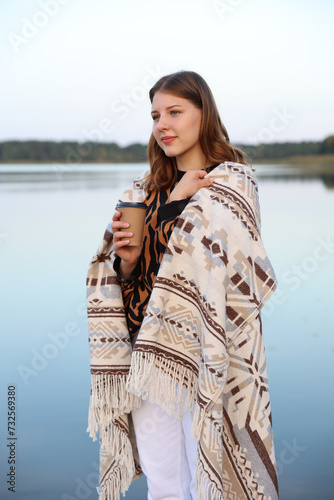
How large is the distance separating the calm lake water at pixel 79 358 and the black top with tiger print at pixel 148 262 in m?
1.02

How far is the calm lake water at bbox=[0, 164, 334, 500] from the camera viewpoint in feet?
9.02

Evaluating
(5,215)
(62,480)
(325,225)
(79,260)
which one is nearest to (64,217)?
(5,215)

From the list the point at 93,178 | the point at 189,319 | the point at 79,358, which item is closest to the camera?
the point at 189,319

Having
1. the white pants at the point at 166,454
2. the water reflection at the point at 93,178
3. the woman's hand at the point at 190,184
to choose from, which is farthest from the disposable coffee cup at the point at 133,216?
the water reflection at the point at 93,178

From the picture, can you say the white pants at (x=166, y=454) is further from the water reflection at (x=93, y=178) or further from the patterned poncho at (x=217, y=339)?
the water reflection at (x=93, y=178)

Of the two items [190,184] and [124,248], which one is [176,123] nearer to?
[190,184]

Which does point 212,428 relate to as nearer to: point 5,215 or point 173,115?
point 173,115

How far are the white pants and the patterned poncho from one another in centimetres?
10

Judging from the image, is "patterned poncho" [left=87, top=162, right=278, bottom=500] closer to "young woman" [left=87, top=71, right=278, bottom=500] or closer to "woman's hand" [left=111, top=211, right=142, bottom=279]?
"young woman" [left=87, top=71, right=278, bottom=500]

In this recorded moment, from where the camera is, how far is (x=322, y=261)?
6.89m

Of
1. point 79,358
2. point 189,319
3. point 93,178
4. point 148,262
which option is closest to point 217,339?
point 189,319

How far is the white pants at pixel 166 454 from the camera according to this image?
1876 mm

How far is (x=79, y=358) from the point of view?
13.4ft

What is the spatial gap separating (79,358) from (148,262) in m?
2.33
